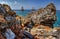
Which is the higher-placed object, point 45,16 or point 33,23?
point 45,16

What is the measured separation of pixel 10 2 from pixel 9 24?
Answer: 24.3 inches

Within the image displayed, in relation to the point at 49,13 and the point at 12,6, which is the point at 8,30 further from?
the point at 49,13

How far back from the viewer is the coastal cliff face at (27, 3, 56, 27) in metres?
7.07

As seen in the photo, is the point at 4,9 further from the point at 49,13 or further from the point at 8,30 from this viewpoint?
the point at 49,13

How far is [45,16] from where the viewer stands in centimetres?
713

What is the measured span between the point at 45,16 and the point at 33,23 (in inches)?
15.1

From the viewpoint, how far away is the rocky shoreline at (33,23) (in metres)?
6.93

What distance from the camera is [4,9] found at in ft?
22.7

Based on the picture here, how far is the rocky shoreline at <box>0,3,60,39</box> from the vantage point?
693cm

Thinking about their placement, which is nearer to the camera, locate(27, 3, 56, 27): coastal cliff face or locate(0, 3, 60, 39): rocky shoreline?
locate(0, 3, 60, 39): rocky shoreline

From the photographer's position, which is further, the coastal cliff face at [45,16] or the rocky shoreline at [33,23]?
the coastal cliff face at [45,16]

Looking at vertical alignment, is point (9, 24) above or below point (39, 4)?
below

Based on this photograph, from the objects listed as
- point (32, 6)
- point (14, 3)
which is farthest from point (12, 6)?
point (32, 6)

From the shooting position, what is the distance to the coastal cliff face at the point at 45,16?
707 centimetres
